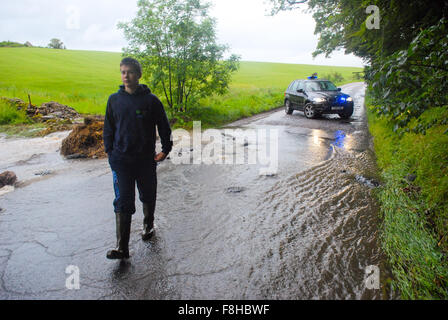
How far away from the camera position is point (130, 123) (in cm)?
311

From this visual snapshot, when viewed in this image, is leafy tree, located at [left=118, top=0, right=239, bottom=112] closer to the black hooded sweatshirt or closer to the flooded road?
the flooded road

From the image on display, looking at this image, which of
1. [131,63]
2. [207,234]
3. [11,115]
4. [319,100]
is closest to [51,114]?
[11,115]

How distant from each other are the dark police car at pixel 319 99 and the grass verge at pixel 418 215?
7.48 m

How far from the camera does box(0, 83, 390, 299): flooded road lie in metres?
2.75

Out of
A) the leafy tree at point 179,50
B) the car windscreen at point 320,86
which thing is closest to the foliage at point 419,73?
the leafy tree at point 179,50

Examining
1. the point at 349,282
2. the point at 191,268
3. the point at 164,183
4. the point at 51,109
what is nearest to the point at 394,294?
the point at 349,282

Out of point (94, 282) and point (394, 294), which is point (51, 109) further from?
point (394, 294)

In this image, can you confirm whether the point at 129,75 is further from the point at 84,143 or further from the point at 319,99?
the point at 319,99

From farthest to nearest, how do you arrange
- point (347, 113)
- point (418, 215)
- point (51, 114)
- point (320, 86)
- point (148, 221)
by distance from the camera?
point (51, 114) < point (320, 86) < point (347, 113) < point (148, 221) < point (418, 215)

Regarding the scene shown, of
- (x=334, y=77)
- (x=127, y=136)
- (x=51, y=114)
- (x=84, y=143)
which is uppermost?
(x=334, y=77)

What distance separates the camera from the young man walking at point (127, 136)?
311 centimetres

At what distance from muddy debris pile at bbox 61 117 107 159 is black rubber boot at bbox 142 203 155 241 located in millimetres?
5085

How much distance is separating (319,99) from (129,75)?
11.7 meters

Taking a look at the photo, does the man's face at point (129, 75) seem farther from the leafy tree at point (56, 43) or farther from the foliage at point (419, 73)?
the leafy tree at point (56, 43)
